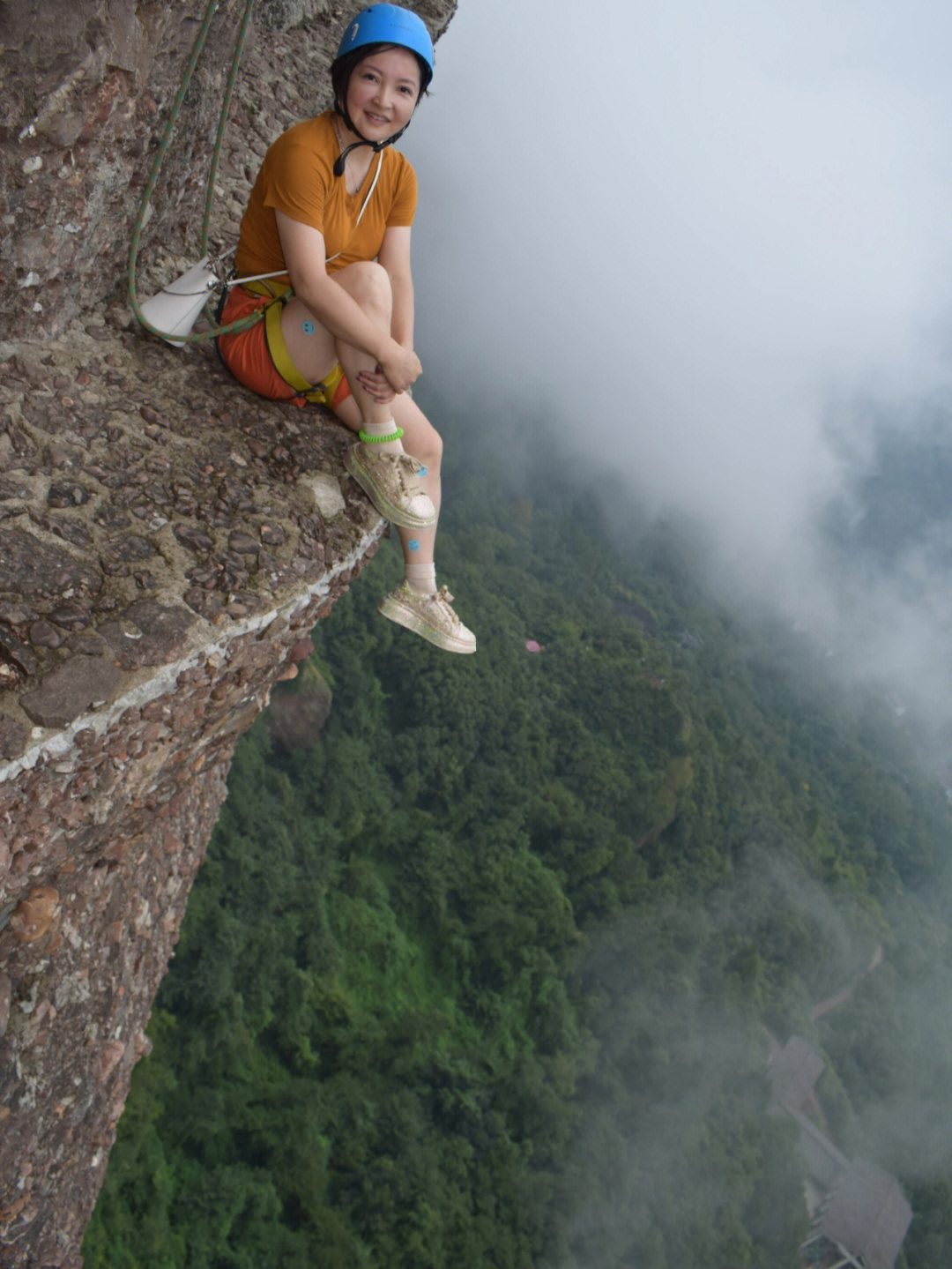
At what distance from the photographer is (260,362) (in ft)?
14.6

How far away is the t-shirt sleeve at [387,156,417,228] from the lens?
408cm

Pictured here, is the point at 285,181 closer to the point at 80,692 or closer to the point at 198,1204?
the point at 80,692

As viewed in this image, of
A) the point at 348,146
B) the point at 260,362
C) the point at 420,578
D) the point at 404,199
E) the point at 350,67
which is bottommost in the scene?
the point at 420,578

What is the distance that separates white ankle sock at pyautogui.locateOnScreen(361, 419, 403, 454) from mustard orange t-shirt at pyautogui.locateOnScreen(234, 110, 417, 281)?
0.74 metres

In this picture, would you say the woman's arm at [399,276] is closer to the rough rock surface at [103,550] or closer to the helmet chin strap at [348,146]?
the helmet chin strap at [348,146]

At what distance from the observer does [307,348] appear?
418 cm

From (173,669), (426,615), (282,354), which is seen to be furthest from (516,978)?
(173,669)

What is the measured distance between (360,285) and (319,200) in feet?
1.29

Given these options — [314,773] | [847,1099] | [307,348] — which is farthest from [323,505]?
[847,1099]

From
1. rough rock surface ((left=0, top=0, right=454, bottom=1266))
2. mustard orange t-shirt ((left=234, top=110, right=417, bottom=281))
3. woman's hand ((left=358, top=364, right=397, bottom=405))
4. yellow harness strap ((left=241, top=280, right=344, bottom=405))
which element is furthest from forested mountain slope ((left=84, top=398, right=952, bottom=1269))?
mustard orange t-shirt ((left=234, top=110, right=417, bottom=281))

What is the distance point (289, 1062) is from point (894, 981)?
129 feet

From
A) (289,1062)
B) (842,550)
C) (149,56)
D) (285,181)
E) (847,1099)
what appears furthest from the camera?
(842,550)

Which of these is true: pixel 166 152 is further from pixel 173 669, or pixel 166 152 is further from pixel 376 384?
pixel 173 669

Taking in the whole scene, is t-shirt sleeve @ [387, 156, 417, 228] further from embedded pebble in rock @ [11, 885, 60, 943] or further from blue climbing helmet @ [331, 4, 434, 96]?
embedded pebble in rock @ [11, 885, 60, 943]
